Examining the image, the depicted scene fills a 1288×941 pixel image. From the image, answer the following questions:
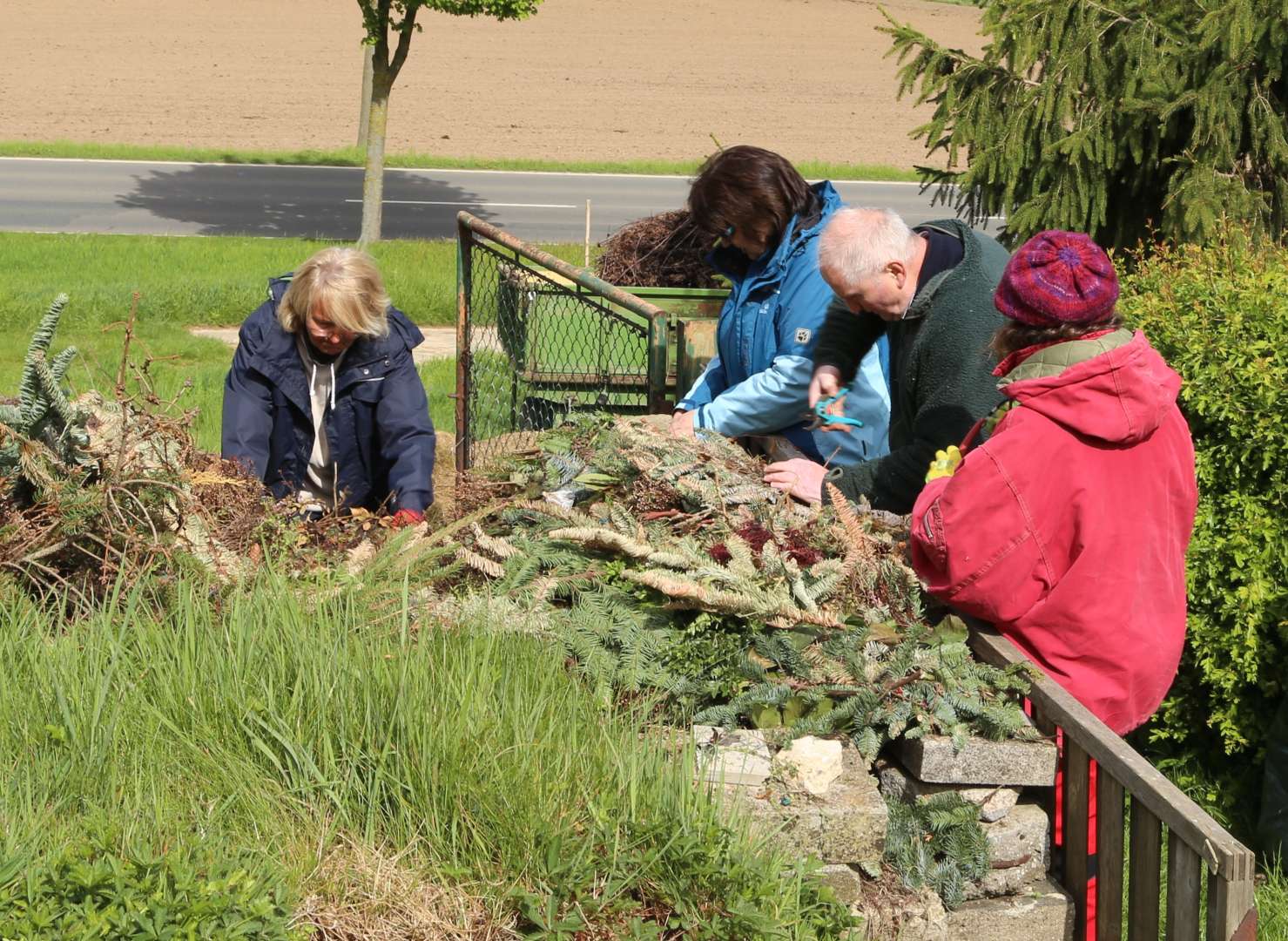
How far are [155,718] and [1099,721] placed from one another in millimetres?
1961

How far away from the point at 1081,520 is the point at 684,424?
63.3 inches

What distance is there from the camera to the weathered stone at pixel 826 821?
2.64 metres

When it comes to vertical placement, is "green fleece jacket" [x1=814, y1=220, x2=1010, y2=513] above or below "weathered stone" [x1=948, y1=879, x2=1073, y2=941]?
above

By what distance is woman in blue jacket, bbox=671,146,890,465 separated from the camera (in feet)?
13.3

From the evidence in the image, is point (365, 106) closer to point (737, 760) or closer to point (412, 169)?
point (412, 169)

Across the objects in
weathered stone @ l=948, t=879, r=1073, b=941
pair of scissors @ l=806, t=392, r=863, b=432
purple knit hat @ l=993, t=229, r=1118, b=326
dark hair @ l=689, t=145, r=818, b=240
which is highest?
dark hair @ l=689, t=145, r=818, b=240

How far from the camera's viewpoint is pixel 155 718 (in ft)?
8.58

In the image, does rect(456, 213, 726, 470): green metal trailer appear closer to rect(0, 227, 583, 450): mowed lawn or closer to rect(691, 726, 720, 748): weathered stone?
rect(0, 227, 583, 450): mowed lawn

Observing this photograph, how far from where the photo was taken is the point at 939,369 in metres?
3.45

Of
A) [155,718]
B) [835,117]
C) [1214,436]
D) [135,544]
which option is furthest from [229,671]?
[835,117]

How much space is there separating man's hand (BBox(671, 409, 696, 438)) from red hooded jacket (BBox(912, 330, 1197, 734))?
1.19 meters

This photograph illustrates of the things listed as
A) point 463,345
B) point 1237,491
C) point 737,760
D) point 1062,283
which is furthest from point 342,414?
point 1237,491

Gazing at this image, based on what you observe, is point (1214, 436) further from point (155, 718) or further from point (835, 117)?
point (835, 117)

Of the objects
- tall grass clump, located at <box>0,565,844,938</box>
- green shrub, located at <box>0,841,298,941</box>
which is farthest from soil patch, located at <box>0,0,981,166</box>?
green shrub, located at <box>0,841,298,941</box>
